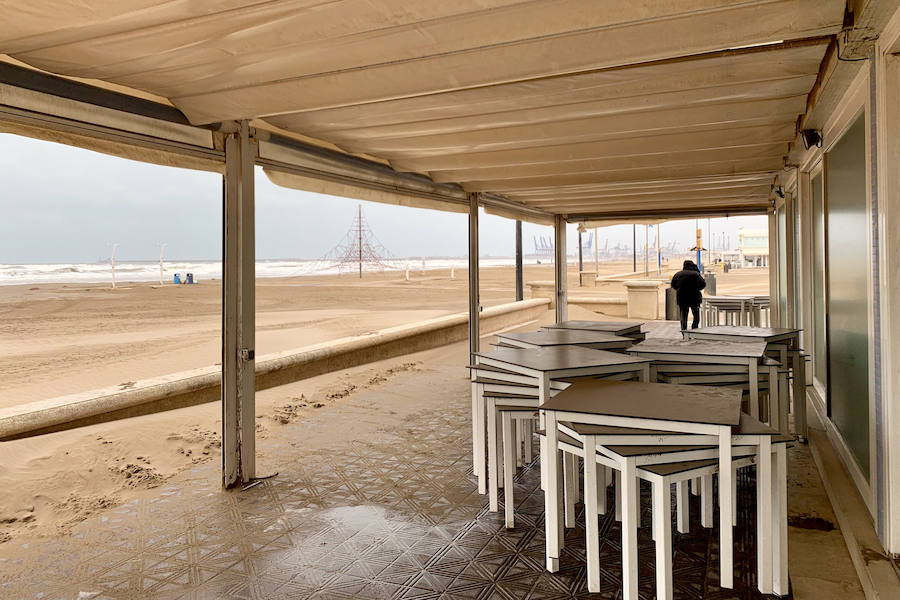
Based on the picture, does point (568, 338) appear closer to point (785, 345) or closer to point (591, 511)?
point (785, 345)

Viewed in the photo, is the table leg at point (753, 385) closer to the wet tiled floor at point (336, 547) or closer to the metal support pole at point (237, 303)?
the wet tiled floor at point (336, 547)

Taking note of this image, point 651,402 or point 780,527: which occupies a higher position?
point 651,402

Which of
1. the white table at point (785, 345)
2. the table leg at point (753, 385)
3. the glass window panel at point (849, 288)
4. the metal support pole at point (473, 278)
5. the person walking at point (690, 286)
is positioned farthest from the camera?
the person walking at point (690, 286)

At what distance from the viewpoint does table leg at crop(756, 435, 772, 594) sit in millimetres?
2041

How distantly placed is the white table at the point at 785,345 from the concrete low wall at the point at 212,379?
5571 mm

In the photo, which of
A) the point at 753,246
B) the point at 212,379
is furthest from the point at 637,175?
the point at 753,246

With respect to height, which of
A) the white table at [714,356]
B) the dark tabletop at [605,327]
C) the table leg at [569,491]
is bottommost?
the table leg at [569,491]

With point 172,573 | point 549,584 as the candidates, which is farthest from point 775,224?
point 172,573

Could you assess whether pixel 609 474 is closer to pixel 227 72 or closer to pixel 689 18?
pixel 689 18

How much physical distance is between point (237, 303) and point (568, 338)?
7.56ft

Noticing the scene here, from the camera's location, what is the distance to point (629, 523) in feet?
6.66

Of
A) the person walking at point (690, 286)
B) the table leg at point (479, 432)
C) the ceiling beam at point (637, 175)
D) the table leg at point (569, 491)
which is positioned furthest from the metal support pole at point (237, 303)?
the person walking at point (690, 286)

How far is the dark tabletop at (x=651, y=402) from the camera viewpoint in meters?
2.11

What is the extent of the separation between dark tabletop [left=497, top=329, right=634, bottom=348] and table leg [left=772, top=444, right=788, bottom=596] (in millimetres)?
1791
